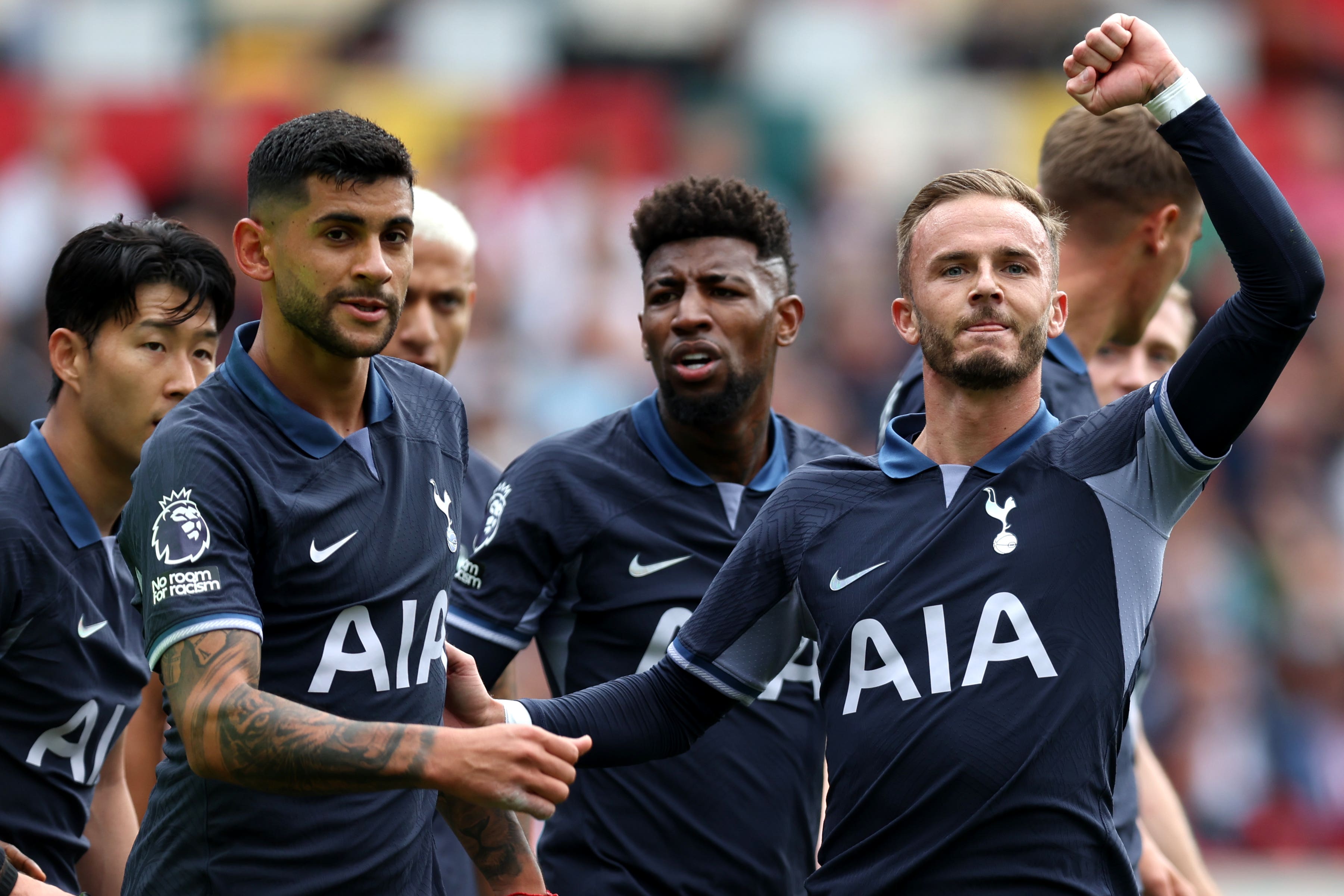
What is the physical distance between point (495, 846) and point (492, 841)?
0.01 metres

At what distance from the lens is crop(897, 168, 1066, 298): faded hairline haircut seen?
3.62 m

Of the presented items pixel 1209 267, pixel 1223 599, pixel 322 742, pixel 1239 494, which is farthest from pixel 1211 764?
pixel 322 742

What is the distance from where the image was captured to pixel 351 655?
11.2ft

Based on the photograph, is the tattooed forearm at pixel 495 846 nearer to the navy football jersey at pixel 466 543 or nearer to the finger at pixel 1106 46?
the navy football jersey at pixel 466 543

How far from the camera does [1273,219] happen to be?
10.2 ft

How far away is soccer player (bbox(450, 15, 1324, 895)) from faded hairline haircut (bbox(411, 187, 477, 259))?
2384mm

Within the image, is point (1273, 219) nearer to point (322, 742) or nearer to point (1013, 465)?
point (1013, 465)

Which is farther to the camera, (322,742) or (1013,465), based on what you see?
(1013,465)

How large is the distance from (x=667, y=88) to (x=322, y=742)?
11547mm

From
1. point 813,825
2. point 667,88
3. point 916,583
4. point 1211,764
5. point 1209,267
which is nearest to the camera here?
point 916,583

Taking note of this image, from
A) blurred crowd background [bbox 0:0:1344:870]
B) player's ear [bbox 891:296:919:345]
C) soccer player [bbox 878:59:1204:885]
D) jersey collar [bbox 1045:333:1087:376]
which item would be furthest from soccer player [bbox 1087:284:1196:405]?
blurred crowd background [bbox 0:0:1344:870]

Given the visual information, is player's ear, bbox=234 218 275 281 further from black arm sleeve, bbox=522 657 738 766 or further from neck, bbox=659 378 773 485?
neck, bbox=659 378 773 485

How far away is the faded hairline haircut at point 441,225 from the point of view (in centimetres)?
561

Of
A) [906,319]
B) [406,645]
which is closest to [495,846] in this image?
[406,645]
